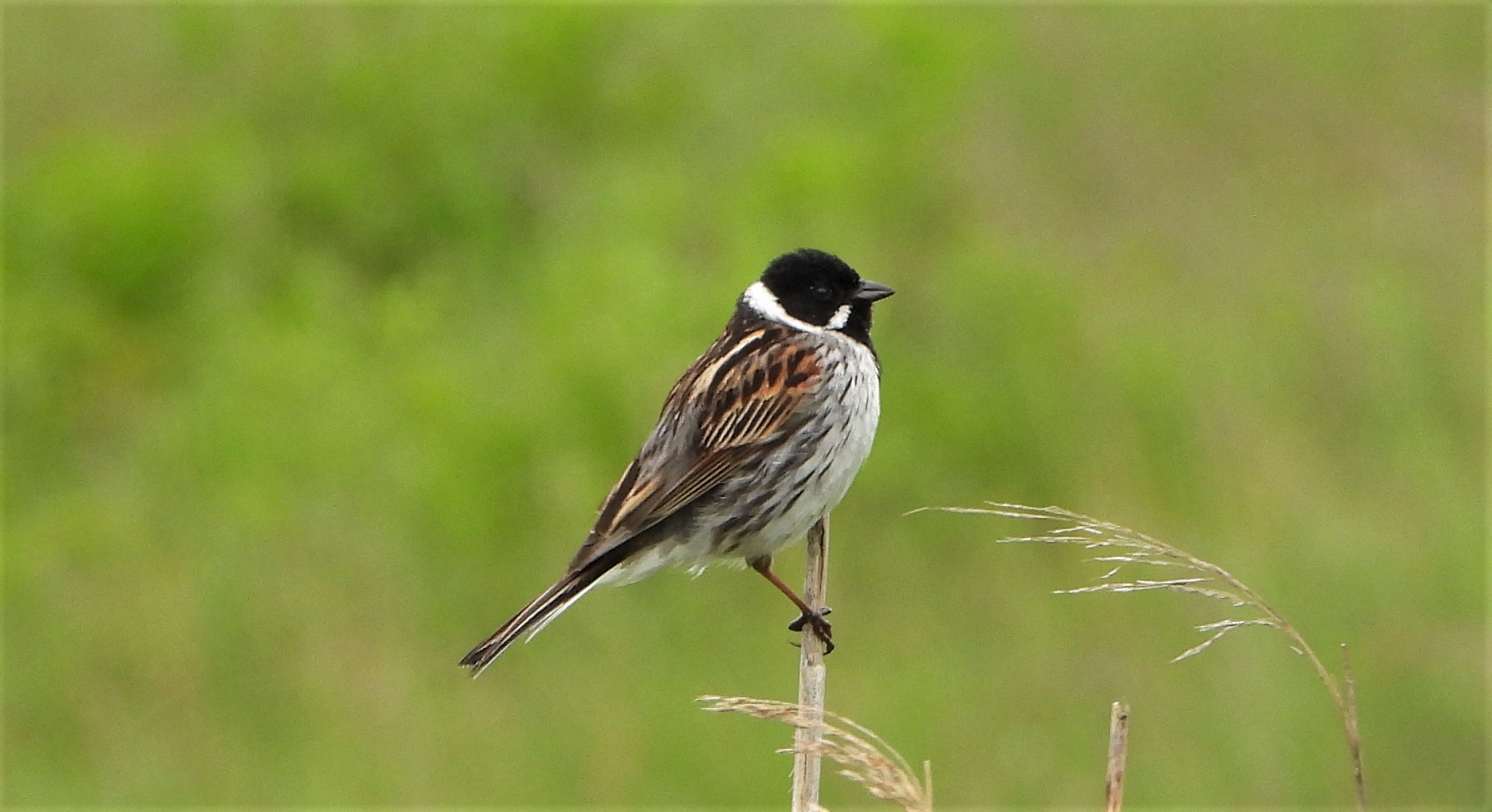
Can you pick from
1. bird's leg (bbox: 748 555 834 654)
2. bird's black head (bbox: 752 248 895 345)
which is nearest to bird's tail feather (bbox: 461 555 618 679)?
bird's leg (bbox: 748 555 834 654)

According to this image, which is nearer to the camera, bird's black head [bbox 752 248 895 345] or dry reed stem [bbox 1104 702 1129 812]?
dry reed stem [bbox 1104 702 1129 812]

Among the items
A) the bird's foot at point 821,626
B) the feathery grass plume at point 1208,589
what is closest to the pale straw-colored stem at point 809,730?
the bird's foot at point 821,626

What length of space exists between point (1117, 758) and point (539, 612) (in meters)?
1.84

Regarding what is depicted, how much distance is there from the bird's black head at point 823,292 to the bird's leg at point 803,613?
711mm

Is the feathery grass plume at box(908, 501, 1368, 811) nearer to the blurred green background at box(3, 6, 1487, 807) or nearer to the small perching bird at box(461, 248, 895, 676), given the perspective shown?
the small perching bird at box(461, 248, 895, 676)

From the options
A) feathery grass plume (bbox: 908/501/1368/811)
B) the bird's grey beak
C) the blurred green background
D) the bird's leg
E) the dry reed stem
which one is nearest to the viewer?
feathery grass plume (bbox: 908/501/1368/811)

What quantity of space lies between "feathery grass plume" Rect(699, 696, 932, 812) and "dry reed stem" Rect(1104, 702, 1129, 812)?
0.85 ft

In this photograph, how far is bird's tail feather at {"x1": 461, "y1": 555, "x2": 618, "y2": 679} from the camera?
3.78 m

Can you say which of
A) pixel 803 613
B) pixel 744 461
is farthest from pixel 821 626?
pixel 744 461

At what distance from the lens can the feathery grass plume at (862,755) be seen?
2359 millimetres

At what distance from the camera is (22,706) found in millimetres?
8094

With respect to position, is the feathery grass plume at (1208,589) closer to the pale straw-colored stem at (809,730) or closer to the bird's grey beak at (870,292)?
the pale straw-colored stem at (809,730)

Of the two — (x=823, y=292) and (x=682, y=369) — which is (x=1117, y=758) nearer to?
(x=823, y=292)

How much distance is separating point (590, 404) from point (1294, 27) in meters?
5.73
